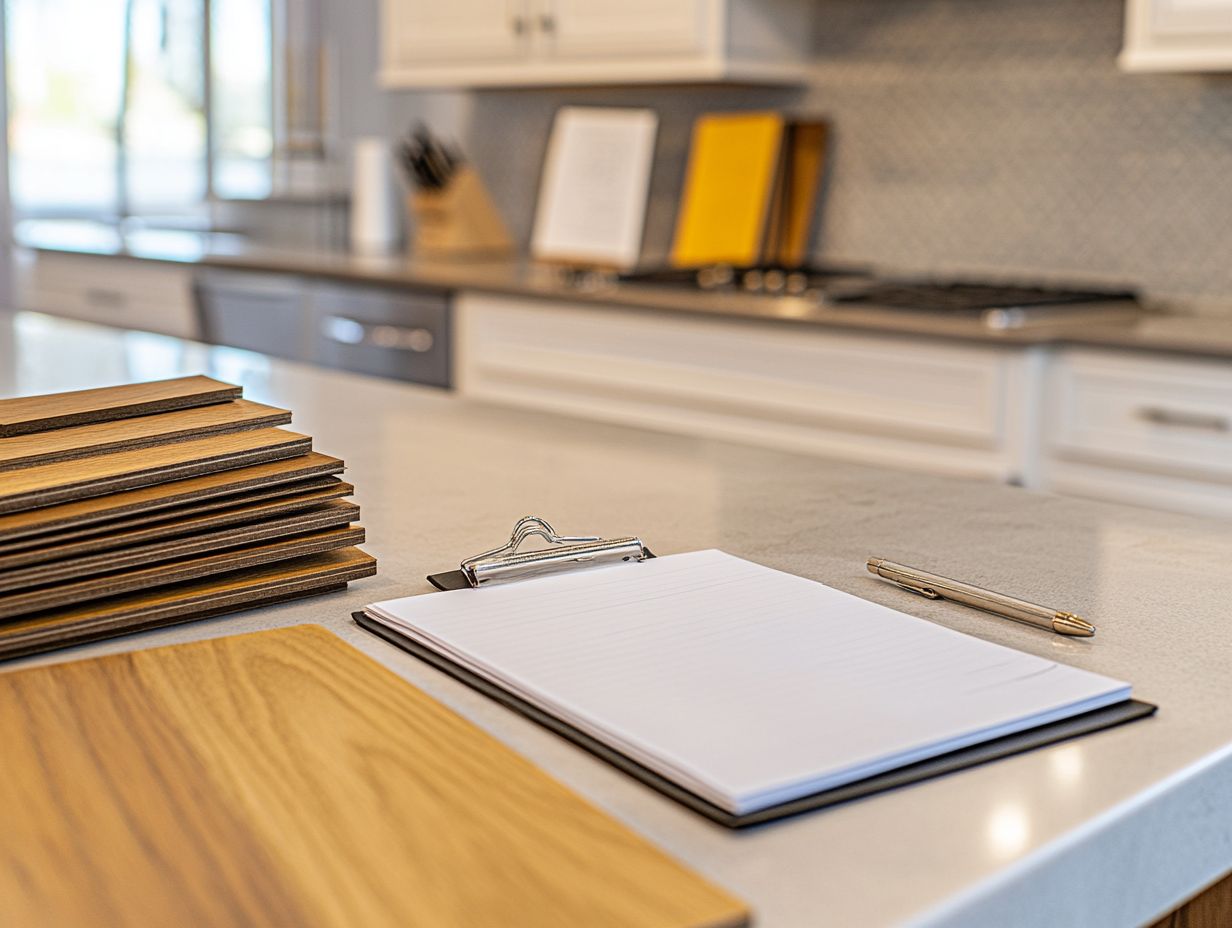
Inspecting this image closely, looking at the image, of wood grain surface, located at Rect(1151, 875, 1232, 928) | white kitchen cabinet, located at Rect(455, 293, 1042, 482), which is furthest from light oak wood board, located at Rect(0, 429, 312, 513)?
white kitchen cabinet, located at Rect(455, 293, 1042, 482)

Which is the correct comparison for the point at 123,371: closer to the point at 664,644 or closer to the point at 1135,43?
the point at 664,644

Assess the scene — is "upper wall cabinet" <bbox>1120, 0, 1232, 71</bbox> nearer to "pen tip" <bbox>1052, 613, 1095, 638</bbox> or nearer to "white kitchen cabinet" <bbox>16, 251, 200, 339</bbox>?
"pen tip" <bbox>1052, 613, 1095, 638</bbox>

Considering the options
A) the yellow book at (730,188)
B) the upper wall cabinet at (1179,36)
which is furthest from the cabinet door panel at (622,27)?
the upper wall cabinet at (1179,36)

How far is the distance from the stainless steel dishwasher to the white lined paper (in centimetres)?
246

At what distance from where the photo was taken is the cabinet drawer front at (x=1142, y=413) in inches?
82.5

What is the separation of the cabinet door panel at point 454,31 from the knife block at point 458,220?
0.34m

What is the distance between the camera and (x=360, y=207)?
4.12 meters

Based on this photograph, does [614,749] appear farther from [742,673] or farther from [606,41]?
[606,41]

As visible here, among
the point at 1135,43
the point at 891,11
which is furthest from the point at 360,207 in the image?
the point at 1135,43

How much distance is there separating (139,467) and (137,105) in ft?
13.9

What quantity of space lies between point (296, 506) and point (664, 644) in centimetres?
26

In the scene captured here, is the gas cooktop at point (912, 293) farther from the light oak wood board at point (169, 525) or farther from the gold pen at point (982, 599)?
the light oak wood board at point (169, 525)

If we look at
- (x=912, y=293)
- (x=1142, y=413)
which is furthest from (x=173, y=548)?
(x=912, y=293)

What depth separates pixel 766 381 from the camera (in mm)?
2623
